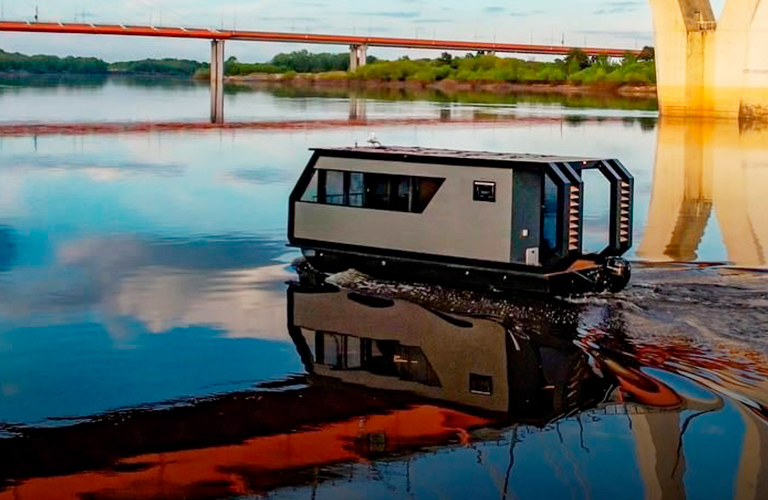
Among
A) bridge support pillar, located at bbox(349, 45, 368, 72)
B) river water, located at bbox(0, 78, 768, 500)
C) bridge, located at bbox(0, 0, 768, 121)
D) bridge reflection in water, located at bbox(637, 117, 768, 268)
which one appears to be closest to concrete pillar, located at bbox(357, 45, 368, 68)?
bridge support pillar, located at bbox(349, 45, 368, 72)

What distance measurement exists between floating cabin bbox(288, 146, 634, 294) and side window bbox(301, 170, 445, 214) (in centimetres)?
2

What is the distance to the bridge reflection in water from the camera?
23.0 metres

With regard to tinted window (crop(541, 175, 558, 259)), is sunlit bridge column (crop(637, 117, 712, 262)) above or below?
below

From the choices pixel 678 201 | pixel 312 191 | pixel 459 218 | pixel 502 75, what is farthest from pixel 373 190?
pixel 502 75

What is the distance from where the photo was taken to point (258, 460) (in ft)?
33.6

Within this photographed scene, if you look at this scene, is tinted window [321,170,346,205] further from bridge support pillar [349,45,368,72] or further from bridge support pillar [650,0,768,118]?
bridge support pillar [349,45,368,72]

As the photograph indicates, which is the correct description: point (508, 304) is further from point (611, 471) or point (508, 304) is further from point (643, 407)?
point (611, 471)

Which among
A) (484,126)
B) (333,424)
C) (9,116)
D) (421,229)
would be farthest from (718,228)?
(9,116)

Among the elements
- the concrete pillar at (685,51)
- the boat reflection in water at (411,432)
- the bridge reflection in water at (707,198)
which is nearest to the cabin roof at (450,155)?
the boat reflection in water at (411,432)

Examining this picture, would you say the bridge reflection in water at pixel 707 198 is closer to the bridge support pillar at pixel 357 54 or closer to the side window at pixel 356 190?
the side window at pixel 356 190

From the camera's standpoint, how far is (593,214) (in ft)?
91.0

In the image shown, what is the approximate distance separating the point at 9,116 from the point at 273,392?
5746 centimetres

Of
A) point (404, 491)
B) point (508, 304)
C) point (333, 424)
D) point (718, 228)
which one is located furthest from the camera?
point (718, 228)

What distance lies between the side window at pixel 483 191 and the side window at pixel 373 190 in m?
0.55
